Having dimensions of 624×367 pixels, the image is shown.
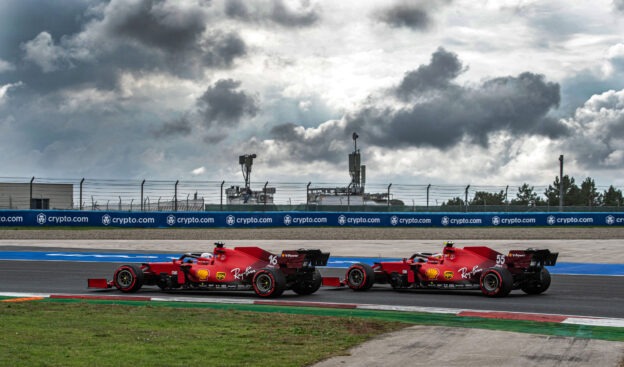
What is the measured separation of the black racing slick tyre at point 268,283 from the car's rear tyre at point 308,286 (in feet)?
1.97

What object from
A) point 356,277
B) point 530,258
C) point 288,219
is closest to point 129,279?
point 356,277

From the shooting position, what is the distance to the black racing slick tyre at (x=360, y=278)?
16.7 metres

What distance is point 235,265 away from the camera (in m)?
15.8

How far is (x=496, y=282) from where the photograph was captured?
15578 millimetres

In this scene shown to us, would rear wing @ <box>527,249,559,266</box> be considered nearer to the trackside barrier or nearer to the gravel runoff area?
the gravel runoff area

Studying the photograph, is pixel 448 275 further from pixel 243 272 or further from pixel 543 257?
pixel 243 272

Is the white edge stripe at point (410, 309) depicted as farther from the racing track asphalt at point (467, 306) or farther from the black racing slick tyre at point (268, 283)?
the black racing slick tyre at point (268, 283)

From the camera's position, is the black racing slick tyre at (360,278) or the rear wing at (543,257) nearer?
the rear wing at (543,257)

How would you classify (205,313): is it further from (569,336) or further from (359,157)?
(359,157)

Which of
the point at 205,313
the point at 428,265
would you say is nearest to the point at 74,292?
the point at 205,313

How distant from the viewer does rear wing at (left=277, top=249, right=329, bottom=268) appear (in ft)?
51.4

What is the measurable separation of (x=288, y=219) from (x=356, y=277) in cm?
2399

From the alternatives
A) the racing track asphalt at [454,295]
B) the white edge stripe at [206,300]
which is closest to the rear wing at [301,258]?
the racing track asphalt at [454,295]

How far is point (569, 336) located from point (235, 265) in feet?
23.0
